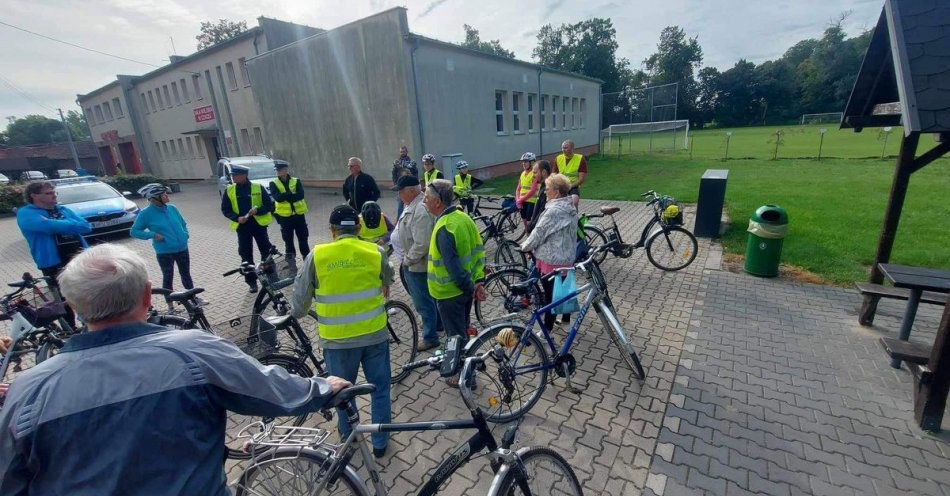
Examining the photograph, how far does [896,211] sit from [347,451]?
5865mm

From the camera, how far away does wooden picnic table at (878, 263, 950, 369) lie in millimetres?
3658

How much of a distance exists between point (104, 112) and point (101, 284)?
151 ft

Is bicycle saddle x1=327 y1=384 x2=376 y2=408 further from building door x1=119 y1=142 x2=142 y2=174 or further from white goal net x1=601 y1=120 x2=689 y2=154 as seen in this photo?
building door x1=119 y1=142 x2=142 y2=174

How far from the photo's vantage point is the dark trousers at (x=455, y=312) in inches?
145

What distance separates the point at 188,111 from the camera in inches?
1049

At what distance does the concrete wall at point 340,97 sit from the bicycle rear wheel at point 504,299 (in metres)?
10.6

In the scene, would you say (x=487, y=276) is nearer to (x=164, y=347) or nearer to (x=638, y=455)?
(x=638, y=455)

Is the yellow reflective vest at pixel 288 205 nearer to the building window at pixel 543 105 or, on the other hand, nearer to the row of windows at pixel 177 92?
the building window at pixel 543 105

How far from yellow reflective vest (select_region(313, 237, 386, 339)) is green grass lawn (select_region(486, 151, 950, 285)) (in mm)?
6894

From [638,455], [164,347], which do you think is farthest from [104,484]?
[638,455]

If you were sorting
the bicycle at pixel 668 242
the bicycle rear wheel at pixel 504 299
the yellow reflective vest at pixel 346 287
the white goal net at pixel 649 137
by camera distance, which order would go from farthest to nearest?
the white goal net at pixel 649 137, the bicycle at pixel 668 242, the bicycle rear wheel at pixel 504 299, the yellow reflective vest at pixel 346 287

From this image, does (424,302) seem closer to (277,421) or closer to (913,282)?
(277,421)

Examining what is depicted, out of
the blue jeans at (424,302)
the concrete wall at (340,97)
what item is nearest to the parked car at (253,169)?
the concrete wall at (340,97)

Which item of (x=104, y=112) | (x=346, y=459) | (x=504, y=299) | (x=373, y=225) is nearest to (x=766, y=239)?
(x=504, y=299)
